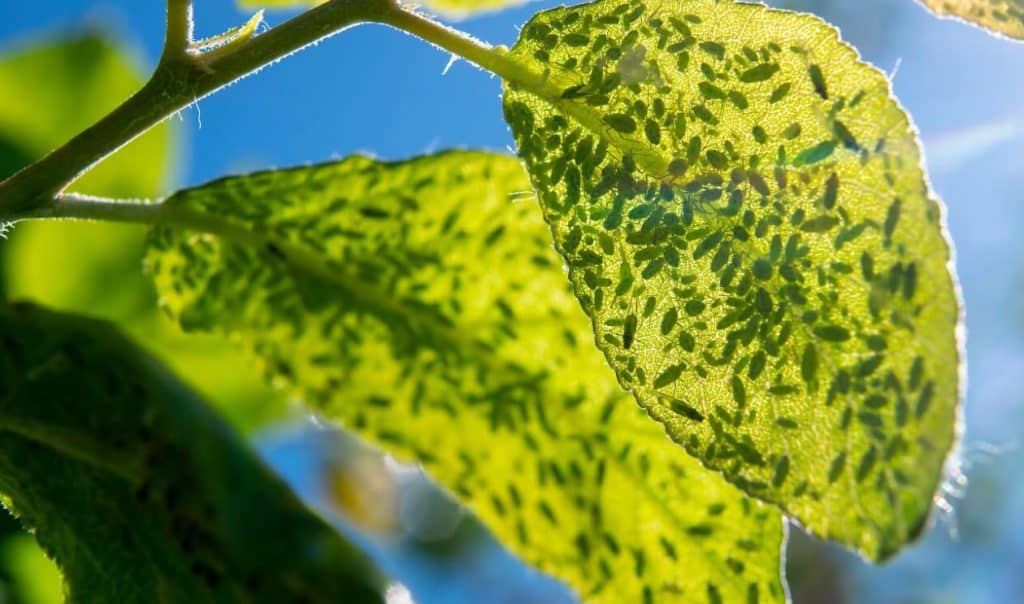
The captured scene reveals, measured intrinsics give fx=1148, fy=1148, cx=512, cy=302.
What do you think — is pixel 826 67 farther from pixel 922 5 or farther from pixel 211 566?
pixel 211 566

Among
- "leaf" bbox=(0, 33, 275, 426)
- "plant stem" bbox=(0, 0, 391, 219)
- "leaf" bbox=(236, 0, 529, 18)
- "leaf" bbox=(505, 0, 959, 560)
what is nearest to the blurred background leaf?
"leaf" bbox=(0, 33, 275, 426)

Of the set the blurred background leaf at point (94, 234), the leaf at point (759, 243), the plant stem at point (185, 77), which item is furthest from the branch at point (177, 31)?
the blurred background leaf at point (94, 234)


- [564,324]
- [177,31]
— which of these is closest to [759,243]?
[564,324]

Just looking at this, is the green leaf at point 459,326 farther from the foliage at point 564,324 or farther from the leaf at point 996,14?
the leaf at point 996,14

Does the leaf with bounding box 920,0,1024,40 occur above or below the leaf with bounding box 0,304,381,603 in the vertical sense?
above

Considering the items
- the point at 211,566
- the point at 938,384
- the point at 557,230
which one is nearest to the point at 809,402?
the point at 938,384

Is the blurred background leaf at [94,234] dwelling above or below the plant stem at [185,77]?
below

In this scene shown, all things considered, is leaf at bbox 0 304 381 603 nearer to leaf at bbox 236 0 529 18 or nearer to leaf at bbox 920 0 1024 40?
leaf at bbox 236 0 529 18

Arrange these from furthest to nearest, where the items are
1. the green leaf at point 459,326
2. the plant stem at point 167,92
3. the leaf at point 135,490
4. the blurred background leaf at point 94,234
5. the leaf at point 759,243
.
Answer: the blurred background leaf at point 94,234, the green leaf at point 459,326, the leaf at point 135,490, the plant stem at point 167,92, the leaf at point 759,243
